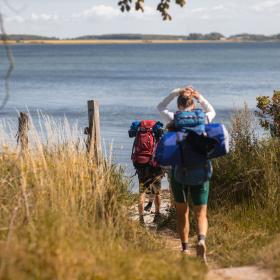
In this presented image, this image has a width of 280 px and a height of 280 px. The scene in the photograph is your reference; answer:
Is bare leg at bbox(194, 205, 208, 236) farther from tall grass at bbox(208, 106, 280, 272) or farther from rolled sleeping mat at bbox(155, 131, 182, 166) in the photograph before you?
tall grass at bbox(208, 106, 280, 272)

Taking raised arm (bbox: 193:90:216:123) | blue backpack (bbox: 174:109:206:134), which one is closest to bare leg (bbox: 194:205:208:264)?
A: blue backpack (bbox: 174:109:206:134)

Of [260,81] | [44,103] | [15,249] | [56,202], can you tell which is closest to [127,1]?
[56,202]

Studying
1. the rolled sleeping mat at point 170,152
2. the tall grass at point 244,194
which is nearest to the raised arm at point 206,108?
the rolled sleeping mat at point 170,152

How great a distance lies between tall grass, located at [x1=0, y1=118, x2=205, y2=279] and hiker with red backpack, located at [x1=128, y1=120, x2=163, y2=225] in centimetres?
98

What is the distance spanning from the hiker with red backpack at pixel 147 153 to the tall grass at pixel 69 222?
979 mm

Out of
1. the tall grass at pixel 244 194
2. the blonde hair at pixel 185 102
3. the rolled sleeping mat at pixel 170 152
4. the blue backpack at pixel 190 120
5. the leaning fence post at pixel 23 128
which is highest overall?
the blonde hair at pixel 185 102

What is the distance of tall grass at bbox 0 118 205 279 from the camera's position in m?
5.77

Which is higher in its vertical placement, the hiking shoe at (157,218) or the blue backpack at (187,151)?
the blue backpack at (187,151)

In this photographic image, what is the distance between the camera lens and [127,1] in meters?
7.09

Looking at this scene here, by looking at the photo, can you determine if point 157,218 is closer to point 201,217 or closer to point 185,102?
point 201,217

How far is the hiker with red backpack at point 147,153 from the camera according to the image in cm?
1081

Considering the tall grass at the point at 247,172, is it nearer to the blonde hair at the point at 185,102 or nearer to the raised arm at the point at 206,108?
the raised arm at the point at 206,108

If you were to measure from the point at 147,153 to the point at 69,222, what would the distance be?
14.0ft

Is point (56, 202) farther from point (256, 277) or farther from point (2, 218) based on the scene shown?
point (256, 277)
